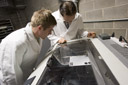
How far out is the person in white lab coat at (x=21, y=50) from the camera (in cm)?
75

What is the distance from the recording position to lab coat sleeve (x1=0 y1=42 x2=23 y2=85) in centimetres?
74

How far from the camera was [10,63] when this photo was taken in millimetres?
747

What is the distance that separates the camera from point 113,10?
1.37 m

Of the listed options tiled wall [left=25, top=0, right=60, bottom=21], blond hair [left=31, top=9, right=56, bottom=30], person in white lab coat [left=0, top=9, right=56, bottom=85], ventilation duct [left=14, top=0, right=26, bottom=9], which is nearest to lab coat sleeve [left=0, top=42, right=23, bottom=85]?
person in white lab coat [left=0, top=9, right=56, bottom=85]

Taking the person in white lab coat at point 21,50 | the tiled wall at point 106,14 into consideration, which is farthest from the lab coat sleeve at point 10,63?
the tiled wall at point 106,14

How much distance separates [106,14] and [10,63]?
1.40 m

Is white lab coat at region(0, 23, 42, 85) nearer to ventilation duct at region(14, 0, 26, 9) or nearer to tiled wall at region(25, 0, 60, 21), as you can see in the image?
tiled wall at region(25, 0, 60, 21)

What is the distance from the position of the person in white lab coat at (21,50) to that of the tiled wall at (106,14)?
0.94 metres

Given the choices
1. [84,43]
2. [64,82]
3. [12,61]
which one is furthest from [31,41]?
[84,43]

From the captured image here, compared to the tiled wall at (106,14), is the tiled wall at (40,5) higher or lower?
higher

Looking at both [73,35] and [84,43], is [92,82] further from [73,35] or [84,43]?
[73,35]

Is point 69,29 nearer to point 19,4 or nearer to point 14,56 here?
point 14,56

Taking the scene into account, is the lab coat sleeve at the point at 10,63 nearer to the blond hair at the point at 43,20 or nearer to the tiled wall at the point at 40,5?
the blond hair at the point at 43,20

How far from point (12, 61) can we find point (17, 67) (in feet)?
0.22
